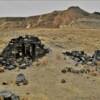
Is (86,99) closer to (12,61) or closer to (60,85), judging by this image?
(60,85)

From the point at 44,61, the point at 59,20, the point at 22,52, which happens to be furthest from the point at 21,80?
the point at 59,20

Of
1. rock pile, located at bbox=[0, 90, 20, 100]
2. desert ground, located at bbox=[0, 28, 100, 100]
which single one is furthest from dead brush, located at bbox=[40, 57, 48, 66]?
rock pile, located at bbox=[0, 90, 20, 100]

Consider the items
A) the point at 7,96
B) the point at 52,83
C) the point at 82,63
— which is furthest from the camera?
the point at 82,63

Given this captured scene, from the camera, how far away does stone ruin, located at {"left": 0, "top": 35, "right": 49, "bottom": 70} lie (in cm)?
3388

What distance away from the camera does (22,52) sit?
35.8 meters

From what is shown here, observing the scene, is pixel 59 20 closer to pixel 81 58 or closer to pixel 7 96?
pixel 81 58

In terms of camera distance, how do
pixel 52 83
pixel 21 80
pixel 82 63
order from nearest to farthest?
pixel 52 83 → pixel 21 80 → pixel 82 63

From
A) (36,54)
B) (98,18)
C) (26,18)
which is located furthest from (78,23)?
(36,54)

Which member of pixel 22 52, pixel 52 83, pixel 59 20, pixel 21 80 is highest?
pixel 22 52

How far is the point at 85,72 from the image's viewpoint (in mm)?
31312

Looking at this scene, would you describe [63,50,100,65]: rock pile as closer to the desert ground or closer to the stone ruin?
the desert ground

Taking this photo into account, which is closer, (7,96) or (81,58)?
(7,96)

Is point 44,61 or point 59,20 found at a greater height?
point 44,61

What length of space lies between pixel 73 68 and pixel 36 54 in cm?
489
